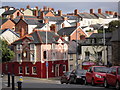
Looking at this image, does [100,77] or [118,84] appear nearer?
[118,84]

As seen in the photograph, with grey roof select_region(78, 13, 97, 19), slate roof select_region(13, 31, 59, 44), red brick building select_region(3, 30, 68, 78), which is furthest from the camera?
grey roof select_region(78, 13, 97, 19)

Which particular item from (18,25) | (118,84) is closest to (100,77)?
(118,84)

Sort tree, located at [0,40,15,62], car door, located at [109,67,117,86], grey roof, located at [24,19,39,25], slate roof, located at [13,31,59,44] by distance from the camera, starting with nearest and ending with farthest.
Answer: car door, located at [109,67,117,86] < tree, located at [0,40,15,62] < slate roof, located at [13,31,59,44] < grey roof, located at [24,19,39,25]

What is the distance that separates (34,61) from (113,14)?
349 feet

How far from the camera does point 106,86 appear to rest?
2270cm

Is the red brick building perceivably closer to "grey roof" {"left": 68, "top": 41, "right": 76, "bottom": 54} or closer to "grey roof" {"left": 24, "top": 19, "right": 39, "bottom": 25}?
"grey roof" {"left": 68, "top": 41, "right": 76, "bottom": 54}

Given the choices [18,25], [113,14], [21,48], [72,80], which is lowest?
[72,80]

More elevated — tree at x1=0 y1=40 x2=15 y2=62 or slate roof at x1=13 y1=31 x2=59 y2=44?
slate roof at x1=13 y1=31 x2=59 y2=44

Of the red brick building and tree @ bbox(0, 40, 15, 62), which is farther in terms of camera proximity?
the red brick building

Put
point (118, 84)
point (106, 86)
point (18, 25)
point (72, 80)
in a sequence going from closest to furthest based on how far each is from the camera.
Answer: point (118, 84), point (106, 86), point (72, 80), point (18, 25)

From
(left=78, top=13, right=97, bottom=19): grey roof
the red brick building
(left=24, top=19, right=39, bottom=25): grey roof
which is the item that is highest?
(left=78, top=13, right=97, bottom=19): grey roof

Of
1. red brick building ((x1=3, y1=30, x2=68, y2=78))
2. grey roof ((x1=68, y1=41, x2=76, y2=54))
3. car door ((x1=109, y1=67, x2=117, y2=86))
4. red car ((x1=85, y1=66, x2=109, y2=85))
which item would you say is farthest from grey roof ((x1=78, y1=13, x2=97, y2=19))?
car door ((x1=109, y1=67, x2=117, y2=86))

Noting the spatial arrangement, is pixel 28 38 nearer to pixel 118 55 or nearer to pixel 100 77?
pixel 118 55

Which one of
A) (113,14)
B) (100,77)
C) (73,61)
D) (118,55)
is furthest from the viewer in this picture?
(113,14)
